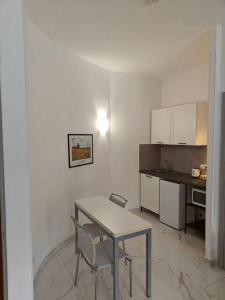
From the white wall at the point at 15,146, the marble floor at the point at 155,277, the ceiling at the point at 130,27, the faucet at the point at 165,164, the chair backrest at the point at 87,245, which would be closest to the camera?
the white wall at the point at 15,146

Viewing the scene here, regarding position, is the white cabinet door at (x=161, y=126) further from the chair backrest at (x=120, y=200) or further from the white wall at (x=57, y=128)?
the chair backrest at (x=120, y=200)

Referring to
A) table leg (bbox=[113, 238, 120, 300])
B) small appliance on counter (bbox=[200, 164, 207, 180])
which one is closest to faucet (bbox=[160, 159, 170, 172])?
small appliance on counter (bbox=[200, 164, 207, 180])

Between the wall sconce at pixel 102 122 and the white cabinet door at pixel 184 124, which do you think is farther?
the wall sconce at pixel 102 122

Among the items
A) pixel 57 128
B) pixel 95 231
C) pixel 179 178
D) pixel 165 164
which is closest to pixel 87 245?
pixel 95 231

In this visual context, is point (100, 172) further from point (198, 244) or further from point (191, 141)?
point (198, 244)

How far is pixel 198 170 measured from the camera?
140 inches

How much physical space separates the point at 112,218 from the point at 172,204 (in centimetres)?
173

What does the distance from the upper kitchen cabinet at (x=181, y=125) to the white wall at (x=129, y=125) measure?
273 mm

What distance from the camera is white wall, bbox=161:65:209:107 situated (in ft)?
11.8

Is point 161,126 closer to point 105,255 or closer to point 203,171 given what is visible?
point 203,171

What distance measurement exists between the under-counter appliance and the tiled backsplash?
702 millimetres

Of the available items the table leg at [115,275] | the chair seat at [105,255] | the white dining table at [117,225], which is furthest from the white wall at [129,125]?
the table leg at [115,275]

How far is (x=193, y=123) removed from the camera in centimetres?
339

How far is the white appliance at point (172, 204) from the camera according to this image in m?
3.36
